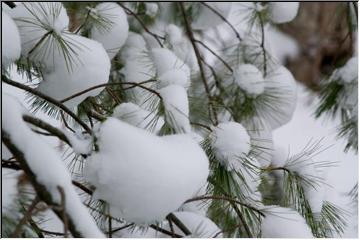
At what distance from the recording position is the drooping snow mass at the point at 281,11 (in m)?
1.58

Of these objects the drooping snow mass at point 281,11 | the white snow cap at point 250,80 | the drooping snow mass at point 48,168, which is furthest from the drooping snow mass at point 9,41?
the drooping snow mass at point 281,11

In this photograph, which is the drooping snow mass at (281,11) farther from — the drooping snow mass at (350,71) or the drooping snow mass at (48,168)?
the drooping snow mass at (48,168)

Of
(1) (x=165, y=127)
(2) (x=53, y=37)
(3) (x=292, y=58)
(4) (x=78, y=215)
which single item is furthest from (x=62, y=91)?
(3) (x=292, y=58)

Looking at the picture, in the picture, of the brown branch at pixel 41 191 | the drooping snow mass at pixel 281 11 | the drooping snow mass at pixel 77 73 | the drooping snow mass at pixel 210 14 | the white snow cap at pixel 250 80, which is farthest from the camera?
the drooping snow mass at pixel 210 14

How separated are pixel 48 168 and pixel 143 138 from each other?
0.36ft

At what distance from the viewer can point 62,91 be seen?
96cm

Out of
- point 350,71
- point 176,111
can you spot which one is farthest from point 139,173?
point 350,71

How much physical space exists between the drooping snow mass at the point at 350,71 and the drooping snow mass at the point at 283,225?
63 cm

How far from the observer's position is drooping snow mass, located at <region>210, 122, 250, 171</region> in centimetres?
93

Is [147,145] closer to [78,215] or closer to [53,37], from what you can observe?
[78,215]

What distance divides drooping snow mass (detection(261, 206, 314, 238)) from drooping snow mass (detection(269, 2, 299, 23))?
756 millimetres

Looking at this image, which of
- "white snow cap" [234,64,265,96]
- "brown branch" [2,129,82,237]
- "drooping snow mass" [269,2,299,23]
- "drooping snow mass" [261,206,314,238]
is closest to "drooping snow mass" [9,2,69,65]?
"brown branch" [2,129,82,237]

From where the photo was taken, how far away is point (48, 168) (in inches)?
27.7

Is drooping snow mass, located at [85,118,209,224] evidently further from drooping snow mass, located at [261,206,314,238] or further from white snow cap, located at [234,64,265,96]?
white snow cap, located at [234,64,265,96]
